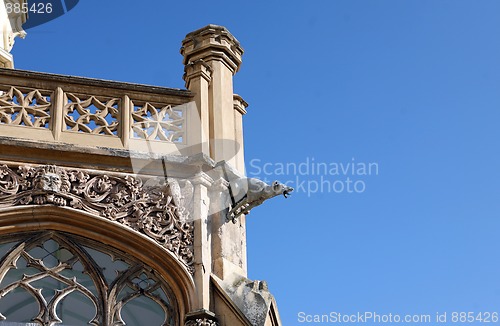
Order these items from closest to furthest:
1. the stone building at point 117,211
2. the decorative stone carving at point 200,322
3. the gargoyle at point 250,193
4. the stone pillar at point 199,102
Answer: the decorative stone carving at point 200,322 < the stone building at point 117,211 < the gargoyle at point 250,193 < the stone pillar at point 199,102

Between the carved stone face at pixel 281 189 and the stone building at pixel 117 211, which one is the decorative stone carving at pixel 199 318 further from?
the carved stone face at pixel 281 189

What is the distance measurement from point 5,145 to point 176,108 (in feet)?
6.02

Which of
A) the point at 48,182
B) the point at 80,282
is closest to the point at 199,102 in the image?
the point at 48,182

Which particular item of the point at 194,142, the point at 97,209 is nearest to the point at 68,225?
the point at 97,209

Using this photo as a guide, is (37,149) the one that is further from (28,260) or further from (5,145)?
(28,260)

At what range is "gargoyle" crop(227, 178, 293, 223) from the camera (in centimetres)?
966

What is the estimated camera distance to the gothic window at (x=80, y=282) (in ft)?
29.3

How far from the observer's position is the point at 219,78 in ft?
34.4

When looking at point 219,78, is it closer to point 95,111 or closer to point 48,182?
point 95,111

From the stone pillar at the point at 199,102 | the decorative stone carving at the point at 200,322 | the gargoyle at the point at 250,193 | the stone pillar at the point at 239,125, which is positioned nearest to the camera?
the decorative stone carving at the point at 200,322

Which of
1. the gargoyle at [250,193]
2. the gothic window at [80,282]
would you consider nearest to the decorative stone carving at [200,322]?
the gothic window at [80,282]

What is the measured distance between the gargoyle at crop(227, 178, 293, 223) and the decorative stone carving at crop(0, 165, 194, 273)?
0.49 m

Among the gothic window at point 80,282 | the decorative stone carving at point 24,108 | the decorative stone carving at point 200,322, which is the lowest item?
the decorative stone carving at point 200,322

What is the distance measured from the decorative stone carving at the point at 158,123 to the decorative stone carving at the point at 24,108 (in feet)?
2.91
